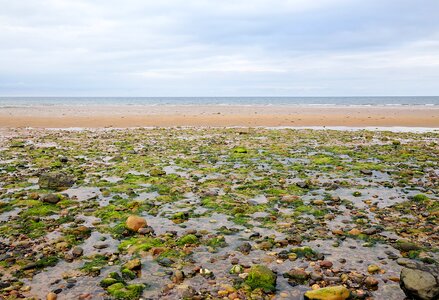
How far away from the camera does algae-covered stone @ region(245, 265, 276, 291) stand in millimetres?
5852

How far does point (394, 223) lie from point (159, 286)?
235 inches

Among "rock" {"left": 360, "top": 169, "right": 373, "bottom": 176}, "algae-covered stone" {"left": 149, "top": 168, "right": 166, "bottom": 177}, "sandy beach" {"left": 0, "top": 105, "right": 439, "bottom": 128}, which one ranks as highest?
"sandy beach" {"left": 0, "top": 105, "right": 439, "bottom": 128}

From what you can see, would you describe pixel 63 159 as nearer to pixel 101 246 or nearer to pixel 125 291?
pixel 101 246

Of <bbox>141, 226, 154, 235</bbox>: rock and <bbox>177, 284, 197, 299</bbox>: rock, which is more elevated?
<bbox>141, 226, 154, 235</bbox>: rock

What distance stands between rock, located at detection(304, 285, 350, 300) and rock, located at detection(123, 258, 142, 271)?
299 centimetres

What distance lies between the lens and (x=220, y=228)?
8.57 m

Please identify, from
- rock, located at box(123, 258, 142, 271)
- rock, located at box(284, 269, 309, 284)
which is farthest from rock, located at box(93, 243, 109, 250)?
rock, located at box(284, 269, 309, 284)

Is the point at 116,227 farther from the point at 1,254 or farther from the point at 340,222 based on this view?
the point at 340,222

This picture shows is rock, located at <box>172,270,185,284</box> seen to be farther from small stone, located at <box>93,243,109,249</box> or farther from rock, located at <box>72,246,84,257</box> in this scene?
rock, located at <box>72,246,84,257</box>

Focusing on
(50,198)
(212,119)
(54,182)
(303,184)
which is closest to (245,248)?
(303,184)

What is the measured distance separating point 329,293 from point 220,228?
3.51 meters

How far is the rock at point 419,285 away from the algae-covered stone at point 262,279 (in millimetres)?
2019

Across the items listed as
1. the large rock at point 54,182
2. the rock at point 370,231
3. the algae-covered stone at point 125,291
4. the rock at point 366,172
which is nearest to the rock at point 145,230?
the algae-covered stone at point 125,291

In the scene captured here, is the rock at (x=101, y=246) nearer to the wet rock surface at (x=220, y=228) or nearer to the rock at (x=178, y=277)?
the wet rock surface at (x=220, y=228)
